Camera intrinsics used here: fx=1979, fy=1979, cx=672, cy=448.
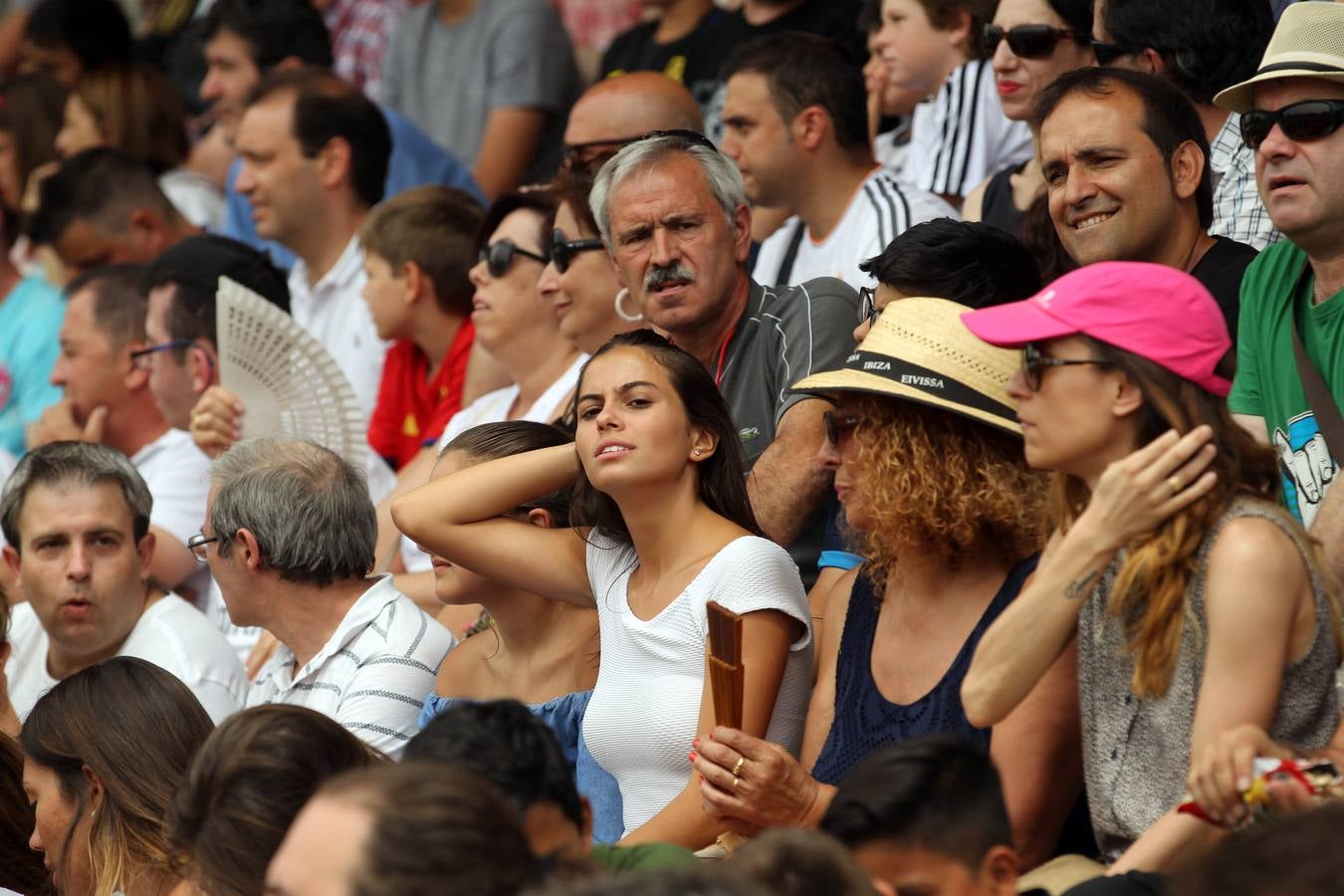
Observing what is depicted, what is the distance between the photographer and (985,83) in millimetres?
6559

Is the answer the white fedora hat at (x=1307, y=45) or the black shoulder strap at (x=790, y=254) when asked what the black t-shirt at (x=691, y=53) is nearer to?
the black shoulder strap at (x=790, y=254)

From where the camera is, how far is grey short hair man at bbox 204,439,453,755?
4.95 meters

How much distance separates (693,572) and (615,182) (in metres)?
1.49

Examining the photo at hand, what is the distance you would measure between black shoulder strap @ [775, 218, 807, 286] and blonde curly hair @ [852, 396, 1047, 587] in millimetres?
2640

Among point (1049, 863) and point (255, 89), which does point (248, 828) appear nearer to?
point (1049, 863)

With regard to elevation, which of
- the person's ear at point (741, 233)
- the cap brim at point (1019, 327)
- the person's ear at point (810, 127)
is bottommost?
the cap brim at point (1019, 327)

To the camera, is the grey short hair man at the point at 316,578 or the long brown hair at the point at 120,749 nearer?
the long brown hair at the point at 120,749

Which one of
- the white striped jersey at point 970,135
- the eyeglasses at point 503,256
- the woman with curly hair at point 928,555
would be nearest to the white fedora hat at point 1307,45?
the woman with curly hair at point 928,555

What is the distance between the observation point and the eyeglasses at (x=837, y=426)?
417 centimetres

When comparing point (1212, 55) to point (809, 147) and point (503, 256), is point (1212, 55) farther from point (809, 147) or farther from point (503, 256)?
point (503, 256)

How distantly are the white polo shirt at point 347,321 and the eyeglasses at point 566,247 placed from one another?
1.75 m

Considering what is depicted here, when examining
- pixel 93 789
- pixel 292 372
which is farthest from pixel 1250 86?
pixel 292 372

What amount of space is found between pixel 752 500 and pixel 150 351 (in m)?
2.94

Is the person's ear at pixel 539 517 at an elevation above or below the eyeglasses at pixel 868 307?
below
